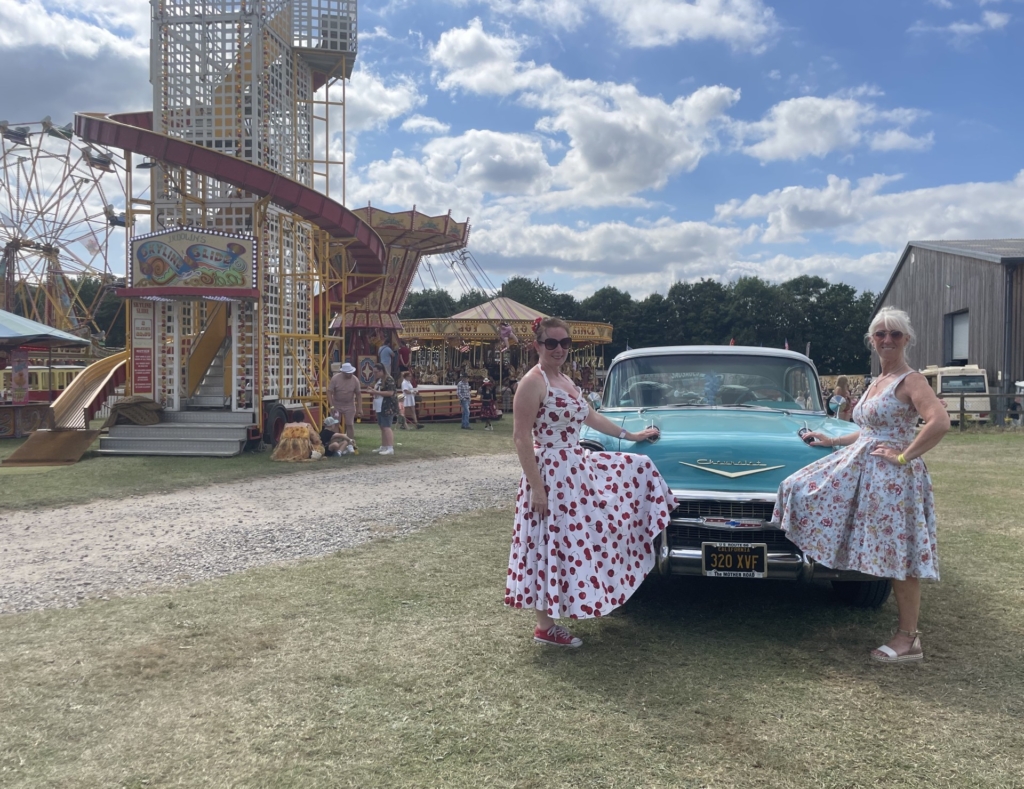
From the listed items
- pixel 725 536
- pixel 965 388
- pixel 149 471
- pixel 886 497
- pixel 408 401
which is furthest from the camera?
pixel 965 388

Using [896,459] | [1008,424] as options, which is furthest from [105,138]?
[1008,424]

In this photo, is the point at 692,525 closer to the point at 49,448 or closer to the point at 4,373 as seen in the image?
the point at 49,448

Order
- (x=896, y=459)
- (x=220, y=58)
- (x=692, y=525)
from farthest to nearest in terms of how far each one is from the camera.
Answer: (x=220, y=58), (x=692, y=525), (x=896, y=459)

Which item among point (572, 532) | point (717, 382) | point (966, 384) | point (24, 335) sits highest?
point (24, 335)

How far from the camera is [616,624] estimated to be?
4.87 m

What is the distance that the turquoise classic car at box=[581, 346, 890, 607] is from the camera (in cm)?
448

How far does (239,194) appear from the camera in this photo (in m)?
15.7

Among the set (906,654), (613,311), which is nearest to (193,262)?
(906,654)

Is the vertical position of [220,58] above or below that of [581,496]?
above

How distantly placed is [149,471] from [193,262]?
4.13 m

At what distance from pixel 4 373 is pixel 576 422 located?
24.9 m

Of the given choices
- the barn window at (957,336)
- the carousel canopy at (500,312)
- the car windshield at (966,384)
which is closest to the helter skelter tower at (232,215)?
the carousel canopy at (500,312)

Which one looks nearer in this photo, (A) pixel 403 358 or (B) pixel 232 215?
(B) pixel 232 215

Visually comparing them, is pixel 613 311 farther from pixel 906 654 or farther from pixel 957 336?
pixel 906 654
